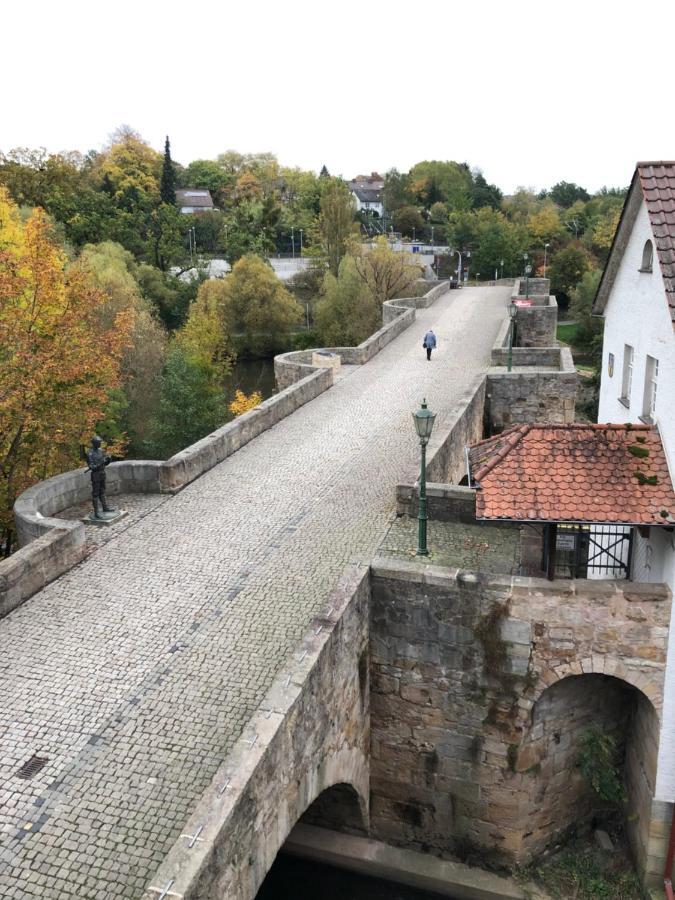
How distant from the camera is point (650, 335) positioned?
9.80 metres

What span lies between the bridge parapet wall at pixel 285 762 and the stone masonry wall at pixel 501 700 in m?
0.54

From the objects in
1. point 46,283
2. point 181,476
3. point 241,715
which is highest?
point 46,283

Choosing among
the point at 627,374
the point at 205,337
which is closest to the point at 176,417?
the point at 205,337

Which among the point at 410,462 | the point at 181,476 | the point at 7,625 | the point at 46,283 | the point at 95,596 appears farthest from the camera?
the point at 46,283

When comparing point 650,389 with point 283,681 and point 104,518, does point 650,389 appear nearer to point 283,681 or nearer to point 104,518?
point 283,681

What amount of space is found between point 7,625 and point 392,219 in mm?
90251

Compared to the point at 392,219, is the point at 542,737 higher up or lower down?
lower down

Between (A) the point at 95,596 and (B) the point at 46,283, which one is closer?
(A) the point at 95,596

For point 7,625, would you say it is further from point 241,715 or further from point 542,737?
point 542,737

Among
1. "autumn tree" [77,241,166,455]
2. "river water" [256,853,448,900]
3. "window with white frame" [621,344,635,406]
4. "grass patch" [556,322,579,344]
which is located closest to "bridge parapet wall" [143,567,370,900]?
"river water" [256,853,448,900]

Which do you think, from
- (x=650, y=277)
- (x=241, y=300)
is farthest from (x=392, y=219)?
(x=650, y=277)

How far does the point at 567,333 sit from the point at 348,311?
18.7 meters

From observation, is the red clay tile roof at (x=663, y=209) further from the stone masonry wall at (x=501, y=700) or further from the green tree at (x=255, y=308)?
the green tree at (x=255, y=308)

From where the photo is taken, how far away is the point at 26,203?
4844 centimetres
